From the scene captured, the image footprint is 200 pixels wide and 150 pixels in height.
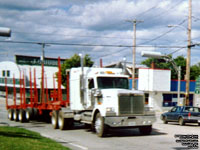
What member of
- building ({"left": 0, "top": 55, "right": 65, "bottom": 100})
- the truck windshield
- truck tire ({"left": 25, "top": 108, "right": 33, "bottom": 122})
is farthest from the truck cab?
building ({"left": 0, "top": 55, "right": 65, "bottom": 100})

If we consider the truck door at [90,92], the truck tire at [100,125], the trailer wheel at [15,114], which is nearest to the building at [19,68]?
the trailer wheel at [15,114]

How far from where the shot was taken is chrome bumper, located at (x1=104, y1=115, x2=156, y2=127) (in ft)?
46.6

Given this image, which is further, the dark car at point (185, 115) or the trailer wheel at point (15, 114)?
the trailer wheel at point (15, 114)

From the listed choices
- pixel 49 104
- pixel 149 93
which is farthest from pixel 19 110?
pixel 149 93

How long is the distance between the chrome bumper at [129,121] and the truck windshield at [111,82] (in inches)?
78.8

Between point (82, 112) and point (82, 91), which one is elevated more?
point (82, 91)

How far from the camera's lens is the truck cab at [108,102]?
14.5 meters

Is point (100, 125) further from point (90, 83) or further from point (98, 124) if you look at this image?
point (90, 83)

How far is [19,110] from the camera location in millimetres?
25469

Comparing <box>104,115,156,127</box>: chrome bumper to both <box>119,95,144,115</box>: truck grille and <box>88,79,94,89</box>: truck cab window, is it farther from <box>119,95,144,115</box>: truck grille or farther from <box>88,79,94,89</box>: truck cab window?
<box>88,79,94,89</box>: truck cab window

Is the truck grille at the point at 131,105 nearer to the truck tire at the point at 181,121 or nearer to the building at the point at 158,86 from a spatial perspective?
the truck tire at the point at 181,121

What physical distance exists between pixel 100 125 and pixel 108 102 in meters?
1.07

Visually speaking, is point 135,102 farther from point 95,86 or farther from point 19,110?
point 19,110

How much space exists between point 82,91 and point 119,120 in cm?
312
